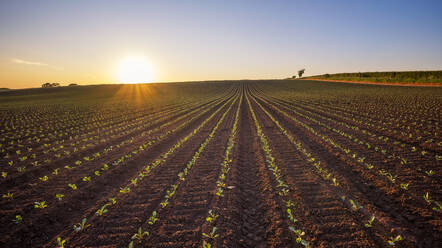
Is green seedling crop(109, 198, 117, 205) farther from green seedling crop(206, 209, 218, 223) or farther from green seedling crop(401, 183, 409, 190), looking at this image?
green seedling crop(401, 183, 409, 190)

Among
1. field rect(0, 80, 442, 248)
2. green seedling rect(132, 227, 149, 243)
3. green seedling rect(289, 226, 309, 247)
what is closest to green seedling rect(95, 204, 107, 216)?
field rect(0, 80, 442, 248)

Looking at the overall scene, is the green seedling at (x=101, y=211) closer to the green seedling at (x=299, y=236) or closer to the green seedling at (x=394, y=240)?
the green seedling at (x=299, y=236)

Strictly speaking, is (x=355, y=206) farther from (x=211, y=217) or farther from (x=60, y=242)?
(x=60, y=242)

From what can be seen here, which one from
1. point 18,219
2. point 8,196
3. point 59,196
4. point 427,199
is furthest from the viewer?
point 8,196

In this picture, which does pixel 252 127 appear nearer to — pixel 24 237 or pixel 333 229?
pixel 333 229

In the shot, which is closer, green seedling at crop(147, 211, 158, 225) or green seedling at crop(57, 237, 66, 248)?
green seedling at crop(57, 237, 66, 248)

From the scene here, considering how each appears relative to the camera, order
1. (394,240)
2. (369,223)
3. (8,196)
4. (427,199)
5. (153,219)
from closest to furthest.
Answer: (394,240)
(369,223)
(153,219)
(427,199)
(8,196)

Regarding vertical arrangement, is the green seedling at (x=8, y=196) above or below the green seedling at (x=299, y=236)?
above

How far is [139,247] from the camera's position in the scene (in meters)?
3.85

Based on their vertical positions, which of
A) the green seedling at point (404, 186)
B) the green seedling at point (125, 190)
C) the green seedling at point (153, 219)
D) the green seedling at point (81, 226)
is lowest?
the green seedling at point (81, 226)

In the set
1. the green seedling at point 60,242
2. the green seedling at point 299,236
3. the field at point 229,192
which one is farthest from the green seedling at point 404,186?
the green seedling at point 60,242

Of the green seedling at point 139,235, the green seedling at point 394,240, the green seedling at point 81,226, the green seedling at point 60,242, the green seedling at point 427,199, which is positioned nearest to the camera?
the green seedling at point 394,240

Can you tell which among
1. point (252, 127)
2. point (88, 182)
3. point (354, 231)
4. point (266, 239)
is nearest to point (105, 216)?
point (88, 182)

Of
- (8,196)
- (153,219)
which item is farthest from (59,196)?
(153,219)
